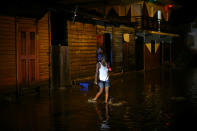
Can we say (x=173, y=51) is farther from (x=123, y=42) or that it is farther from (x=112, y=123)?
(x=112, y=123)

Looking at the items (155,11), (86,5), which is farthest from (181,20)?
(86,5)

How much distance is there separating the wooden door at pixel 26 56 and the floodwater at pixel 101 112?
3.86 feet

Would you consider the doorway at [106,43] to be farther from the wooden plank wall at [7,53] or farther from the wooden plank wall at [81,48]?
the wooden plank wall at [7,53]

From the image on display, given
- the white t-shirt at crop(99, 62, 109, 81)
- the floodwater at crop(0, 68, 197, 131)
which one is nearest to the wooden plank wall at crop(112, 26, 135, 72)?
the floodwater at crop(0, 68, 197, 131)

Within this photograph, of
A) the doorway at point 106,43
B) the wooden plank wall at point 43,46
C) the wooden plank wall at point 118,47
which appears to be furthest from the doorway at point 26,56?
the wooden plank wall at point 118,47

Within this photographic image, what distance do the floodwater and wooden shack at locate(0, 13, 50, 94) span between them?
41.5 inches

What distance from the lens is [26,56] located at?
47.1 ft

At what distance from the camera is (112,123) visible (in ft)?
26.6

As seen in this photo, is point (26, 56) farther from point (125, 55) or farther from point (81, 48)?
point (125, 55)

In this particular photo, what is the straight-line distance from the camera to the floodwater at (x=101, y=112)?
784cm

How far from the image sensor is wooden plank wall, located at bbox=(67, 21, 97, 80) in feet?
58.9

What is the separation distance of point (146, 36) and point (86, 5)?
49.8 feet

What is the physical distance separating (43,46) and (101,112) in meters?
6.91

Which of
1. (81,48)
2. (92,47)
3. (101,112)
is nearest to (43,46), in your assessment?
(81,48)
